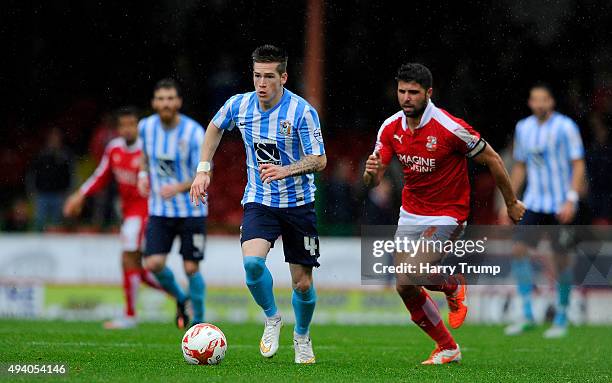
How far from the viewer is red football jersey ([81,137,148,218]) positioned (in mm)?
12312

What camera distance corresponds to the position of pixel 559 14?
1672 centimetres

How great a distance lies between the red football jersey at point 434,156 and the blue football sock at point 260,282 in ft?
4.00

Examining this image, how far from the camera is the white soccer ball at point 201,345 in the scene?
7.57m

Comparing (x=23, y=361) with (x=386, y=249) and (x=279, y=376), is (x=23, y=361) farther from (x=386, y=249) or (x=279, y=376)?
(x=386, y=249)

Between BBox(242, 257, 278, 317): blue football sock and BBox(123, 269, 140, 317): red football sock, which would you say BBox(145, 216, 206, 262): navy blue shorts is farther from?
BBox(242, 257, 278, 317): blue football sock

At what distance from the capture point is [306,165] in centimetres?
786

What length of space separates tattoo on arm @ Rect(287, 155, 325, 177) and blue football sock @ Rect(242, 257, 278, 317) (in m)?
0.66

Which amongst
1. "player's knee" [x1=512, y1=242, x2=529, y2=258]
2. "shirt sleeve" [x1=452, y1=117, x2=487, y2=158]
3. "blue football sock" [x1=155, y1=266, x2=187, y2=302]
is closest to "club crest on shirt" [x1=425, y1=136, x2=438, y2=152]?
"shirt sleeve" [x1=452, y1=117, x2=487, y2=158]

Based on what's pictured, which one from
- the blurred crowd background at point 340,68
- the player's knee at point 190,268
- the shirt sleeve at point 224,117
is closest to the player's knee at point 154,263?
the player's knee at point 190,268

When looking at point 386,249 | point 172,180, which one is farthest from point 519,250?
point 172,180

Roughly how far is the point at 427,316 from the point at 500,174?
3.83 ft

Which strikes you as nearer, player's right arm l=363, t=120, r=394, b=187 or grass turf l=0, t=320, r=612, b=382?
grass turf l=0, t=320, r=612, b=382

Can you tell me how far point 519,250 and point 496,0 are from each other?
17.7 ft

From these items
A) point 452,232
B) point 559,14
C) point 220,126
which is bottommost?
point 452,232
